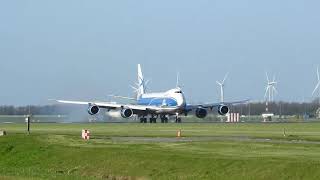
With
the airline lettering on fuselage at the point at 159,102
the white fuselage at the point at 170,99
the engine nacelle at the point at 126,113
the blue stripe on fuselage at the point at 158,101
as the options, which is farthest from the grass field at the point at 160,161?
the blue stripe on fuselage at the point at 158,101

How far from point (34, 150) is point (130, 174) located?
590 inches

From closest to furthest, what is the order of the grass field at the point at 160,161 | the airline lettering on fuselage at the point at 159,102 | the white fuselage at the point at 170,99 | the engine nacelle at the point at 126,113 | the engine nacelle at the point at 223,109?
the grass field at the point at 160,161 → the engine nacelle at the point at 126,113 → the white fuselage at the point at 170,99 → the airline lettering on fuselage at the point at 159,102 → the engine nacelle at the point at 223,109

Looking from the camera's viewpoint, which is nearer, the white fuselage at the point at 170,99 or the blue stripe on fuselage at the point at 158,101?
the white fuselage at the point at 170,99

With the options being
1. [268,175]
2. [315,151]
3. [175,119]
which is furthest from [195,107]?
[268,175]

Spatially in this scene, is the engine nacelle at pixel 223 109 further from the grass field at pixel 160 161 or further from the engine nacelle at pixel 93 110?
the grass field at pixel 160 161

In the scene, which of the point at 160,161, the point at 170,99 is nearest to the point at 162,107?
the point at 170,99

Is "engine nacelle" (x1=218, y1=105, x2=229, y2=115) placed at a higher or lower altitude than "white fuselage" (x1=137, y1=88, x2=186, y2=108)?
lower

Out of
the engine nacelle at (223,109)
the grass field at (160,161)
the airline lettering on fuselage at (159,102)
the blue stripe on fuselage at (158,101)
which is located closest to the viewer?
the grass field at (160,161)

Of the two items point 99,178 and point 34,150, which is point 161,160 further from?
point 34,150

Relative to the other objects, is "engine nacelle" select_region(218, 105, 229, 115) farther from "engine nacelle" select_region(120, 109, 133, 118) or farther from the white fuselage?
"engine nacelle" select_region(120, 109, 133, 118)

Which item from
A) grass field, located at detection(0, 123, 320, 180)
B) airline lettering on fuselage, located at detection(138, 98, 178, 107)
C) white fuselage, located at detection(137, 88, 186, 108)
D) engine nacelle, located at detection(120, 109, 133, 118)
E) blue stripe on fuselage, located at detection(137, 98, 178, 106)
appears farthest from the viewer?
blue stripe on fuselage, located at detection(137, 98, 178, 106)

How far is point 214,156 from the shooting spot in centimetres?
4250

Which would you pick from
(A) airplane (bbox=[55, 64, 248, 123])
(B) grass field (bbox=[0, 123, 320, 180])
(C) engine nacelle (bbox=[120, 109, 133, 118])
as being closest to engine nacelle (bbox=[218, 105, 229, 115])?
(A) airplane (bbox=[55, 64, 248, 123])

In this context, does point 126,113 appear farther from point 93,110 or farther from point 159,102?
point 159,102
